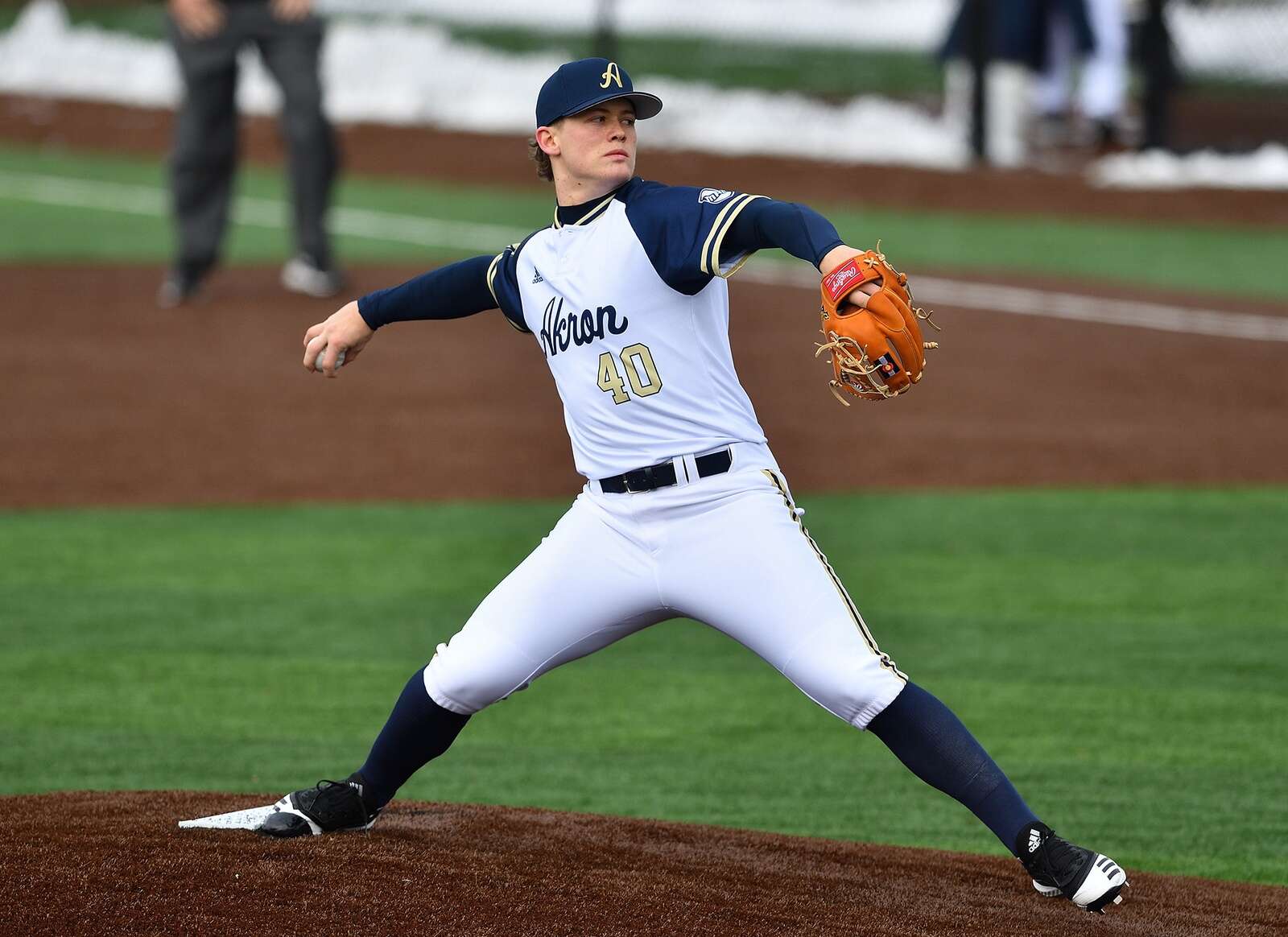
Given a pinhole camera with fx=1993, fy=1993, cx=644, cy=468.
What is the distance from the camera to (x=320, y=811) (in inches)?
169

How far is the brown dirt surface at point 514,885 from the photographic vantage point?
3.67 meters

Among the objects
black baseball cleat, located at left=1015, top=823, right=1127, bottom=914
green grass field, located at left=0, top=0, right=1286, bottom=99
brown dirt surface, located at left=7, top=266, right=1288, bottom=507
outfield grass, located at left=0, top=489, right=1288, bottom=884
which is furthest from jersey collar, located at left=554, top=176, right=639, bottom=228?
green grass field, located at left=0, top=0, right=1286, bottom=99

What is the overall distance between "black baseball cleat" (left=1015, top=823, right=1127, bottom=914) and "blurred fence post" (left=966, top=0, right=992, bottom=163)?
14.3 m

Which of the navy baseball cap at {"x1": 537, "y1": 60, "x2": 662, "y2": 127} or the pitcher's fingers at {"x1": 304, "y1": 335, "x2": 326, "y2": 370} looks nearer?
the navy baseball cap at {"x1": 537, "y1": 60, "x2": 662, "y2": 127}

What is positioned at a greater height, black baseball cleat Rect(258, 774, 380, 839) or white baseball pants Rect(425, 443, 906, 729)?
white baseball pants Rect(425, 443, 906, 729)

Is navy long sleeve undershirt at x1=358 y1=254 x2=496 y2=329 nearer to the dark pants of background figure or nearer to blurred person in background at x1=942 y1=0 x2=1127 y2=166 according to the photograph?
the dark pants of background figure

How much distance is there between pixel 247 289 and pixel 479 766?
854 cm

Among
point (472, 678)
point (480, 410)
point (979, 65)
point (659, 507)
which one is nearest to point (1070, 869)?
point (659, 507)

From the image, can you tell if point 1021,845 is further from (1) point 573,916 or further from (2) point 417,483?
(2) point 417,483

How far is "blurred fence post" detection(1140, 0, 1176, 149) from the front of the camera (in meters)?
17.6

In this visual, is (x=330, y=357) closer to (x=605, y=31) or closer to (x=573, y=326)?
(x=573, y=326)

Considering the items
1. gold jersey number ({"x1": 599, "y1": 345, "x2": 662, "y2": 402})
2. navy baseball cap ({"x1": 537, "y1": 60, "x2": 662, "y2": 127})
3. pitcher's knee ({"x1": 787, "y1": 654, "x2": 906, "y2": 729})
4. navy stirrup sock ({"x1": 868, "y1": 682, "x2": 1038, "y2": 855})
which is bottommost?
navy stirrup sock ({"x1": 868, "y1": 682, "x2": 1038, "y2": 855})

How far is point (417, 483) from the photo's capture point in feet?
29.6

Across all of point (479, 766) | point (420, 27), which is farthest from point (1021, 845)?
point (420, 27)
